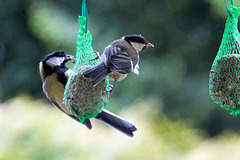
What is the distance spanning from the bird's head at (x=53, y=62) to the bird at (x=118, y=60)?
1.30ft

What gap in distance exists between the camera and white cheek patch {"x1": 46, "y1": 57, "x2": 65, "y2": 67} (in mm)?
2154

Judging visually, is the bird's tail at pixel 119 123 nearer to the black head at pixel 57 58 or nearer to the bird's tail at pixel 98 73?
the black head at pixel 57 58

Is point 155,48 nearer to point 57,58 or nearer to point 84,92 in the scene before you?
point 57,58

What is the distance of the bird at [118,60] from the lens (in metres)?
1.65

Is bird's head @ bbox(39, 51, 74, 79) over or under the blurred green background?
over

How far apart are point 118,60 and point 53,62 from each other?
631mm

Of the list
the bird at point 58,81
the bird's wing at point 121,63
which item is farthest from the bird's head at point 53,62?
the bird's wing at point 121,63

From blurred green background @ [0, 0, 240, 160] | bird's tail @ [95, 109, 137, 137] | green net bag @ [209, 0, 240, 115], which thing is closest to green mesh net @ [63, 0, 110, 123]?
bird's tail @ [95, 109, 137, 137]

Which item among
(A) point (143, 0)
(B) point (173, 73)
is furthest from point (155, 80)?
(A) point (143, 0)

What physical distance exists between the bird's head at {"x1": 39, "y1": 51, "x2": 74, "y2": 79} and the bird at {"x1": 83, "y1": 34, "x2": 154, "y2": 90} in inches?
15.6

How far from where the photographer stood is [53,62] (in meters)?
2.21

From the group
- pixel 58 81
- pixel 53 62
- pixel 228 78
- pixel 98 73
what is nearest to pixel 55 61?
pixel 53 62

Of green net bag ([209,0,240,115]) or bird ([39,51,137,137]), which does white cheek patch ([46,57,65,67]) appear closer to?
bird ([39,51,137,137])

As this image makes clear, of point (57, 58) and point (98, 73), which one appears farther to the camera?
point (57, 58)
